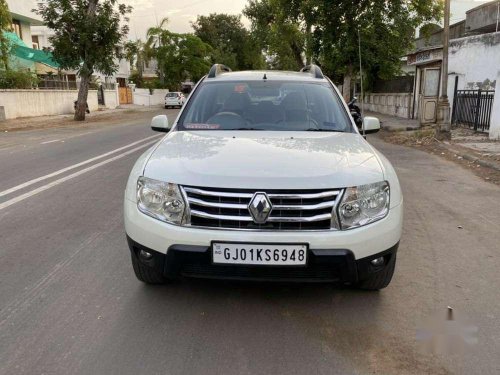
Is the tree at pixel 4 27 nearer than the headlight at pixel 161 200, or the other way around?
the headlight at pixel 161 200

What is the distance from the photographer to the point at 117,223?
18.0ft

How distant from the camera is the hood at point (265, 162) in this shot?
309cm

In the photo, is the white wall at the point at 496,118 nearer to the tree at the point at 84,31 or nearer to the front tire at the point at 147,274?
the front tire at the point at 147,274

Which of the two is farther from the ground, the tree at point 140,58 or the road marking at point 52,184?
the tree at point 140,58

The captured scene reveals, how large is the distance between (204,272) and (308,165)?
99cm

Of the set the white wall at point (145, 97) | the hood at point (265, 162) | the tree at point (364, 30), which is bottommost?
the white wall at point (145, 97)

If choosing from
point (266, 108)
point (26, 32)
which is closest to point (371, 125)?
point (266, 108)

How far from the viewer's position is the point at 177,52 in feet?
170

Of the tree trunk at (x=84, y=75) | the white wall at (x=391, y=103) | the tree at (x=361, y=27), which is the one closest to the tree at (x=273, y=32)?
the white wall at (x=391, y=103)

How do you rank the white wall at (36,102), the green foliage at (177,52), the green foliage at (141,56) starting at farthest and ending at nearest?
the green foliage at (141,56)
the green foliage at (177,52)
the white wall at (36,102)

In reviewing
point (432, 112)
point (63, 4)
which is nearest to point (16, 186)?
point (432, 112)

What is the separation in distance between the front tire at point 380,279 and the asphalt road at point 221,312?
0.10 meters

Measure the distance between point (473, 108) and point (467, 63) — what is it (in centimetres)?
279

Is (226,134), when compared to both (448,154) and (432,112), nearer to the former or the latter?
(448,154)
